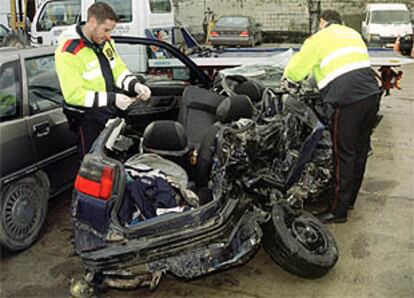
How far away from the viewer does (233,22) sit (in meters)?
19.1

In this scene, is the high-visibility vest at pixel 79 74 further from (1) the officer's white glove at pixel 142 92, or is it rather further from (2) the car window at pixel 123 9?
(2) the car window at pixel 123 9

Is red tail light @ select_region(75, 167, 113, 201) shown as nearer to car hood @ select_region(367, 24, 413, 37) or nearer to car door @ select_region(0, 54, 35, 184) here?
car door @ select_region(0, 54, 35, 184)

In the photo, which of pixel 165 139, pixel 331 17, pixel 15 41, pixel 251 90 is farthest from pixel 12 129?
pixel 331 17

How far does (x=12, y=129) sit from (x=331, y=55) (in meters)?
2.52

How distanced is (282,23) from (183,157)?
20.6 meters

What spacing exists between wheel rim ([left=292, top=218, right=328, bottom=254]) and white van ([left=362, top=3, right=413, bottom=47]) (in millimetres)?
15213

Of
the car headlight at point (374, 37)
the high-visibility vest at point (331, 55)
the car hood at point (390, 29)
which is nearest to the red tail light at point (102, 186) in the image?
the high-visibility vest at point (331, 55)

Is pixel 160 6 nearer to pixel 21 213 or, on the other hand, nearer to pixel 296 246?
pixel 21 213

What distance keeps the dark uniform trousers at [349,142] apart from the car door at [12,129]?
2.42m

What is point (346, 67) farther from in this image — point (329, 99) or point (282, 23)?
point (282, 23)

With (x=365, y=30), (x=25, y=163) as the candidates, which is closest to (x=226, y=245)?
(x=25, y=163)

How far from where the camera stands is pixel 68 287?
3.18 m

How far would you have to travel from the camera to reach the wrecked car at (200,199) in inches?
108

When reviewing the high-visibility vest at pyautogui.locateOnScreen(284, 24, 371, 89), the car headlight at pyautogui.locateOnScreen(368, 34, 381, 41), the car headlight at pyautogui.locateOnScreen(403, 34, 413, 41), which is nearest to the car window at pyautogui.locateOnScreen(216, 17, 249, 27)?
the car headlight at pyautogui.locateOnScreen(368, 34, 381, 41)
